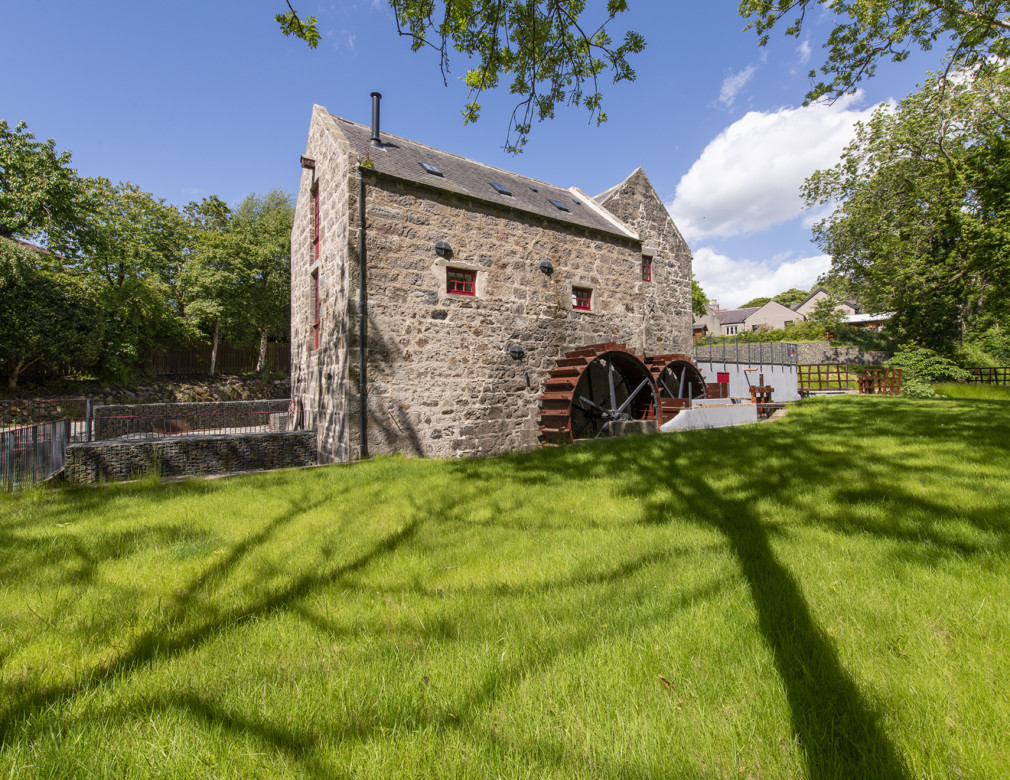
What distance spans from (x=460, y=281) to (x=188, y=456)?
6850mm

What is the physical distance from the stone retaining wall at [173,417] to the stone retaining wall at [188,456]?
359 centimetres

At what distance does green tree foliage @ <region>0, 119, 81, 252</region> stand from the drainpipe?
690 inches

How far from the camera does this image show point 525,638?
6.31ft

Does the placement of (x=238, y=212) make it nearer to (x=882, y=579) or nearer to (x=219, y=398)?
(x=219, y=398)

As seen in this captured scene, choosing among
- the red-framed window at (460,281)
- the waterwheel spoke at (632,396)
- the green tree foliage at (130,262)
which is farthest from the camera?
the green tree foliage at (130,262)

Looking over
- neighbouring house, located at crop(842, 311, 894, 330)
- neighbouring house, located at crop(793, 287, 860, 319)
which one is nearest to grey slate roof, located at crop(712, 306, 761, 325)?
neighbouring house, located at crop(793, 287, 860, 319)

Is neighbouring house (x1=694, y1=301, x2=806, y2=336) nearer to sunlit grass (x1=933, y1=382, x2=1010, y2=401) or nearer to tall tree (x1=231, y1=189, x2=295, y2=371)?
sunlit grass (x1=933, y1=382, x2=1010, y2=401)

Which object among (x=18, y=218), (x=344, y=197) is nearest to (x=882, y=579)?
(x=344, y=197)

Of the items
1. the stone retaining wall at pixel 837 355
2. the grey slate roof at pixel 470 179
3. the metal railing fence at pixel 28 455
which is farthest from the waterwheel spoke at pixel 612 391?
the stone retaining wall at pixel 837 355

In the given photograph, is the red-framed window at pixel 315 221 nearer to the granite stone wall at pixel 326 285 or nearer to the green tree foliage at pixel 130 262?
the granite stone wall at pixel 326 285

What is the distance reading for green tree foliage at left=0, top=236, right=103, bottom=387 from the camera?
1491cm

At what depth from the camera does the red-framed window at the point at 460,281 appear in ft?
33.3

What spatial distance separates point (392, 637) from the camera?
1975 millimetres

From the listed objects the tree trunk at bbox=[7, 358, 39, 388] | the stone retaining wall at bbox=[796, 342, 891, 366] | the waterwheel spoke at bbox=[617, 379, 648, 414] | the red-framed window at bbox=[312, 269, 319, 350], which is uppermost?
the stone retaining wall at bbox=[796, 342, 891, 366]
